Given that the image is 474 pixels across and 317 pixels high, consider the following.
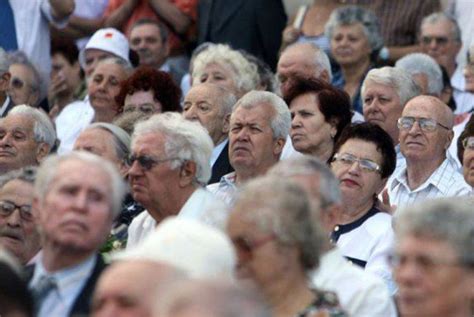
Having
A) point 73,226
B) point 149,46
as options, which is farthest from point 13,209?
point 149,46

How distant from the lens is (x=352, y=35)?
13602 mm

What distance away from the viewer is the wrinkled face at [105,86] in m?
13.2

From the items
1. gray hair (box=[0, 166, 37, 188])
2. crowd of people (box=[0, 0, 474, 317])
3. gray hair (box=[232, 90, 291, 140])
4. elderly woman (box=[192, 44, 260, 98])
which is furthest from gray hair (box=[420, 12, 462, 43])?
gray hair (box=[0, 166, 37, 188])

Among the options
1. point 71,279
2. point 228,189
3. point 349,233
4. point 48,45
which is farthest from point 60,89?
point 71,279

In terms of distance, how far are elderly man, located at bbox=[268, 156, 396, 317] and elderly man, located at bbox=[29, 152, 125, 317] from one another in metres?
0.79

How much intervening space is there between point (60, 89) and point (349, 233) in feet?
19.2

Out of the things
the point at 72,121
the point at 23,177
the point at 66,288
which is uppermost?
the point at 66,288

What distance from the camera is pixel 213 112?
11.5m

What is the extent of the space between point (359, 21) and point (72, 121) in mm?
2275

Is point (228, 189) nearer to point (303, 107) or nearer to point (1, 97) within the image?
point (303, 107)

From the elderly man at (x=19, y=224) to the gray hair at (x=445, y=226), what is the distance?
3026 mm

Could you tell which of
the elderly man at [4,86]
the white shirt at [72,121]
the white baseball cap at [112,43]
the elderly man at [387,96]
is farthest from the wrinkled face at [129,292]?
the white baseball cap at [112,43]

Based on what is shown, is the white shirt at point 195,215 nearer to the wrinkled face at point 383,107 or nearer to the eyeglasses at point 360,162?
the eyeglasses at point 360,162

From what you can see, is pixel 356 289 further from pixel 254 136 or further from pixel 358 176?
pixel 254 136
